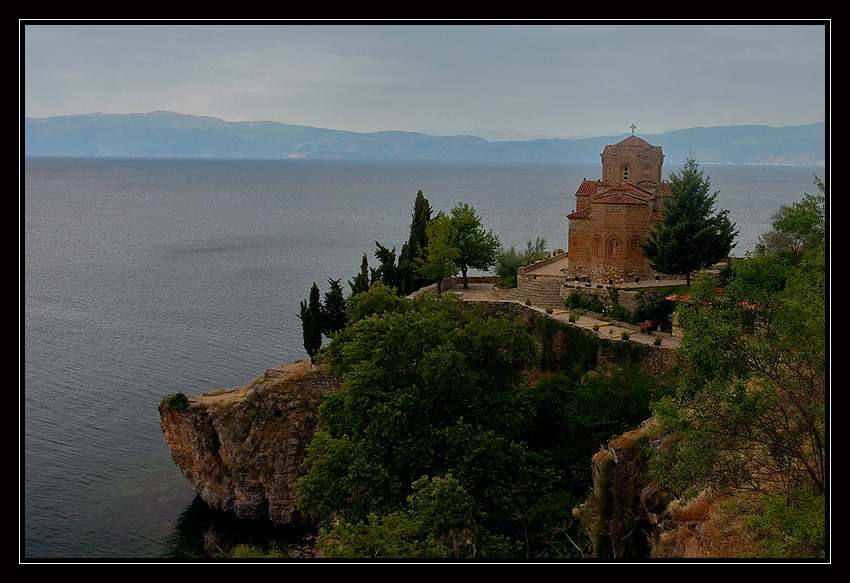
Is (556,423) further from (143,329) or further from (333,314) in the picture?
(143,329)

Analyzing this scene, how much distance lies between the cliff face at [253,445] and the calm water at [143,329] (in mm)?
1713

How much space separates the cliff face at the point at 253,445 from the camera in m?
37.0

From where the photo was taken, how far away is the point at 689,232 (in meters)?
37.8

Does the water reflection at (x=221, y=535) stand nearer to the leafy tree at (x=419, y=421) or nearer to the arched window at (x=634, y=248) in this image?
the leafy tree at (x=419, y=421)

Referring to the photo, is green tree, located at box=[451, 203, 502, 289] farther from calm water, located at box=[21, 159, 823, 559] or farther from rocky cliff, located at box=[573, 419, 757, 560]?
rocky cliff, located at box=[573, 419, 757, 560]

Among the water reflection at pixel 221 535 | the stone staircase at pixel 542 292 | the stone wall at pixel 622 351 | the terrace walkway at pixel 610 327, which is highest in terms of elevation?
the stone staircase at pixel 542 292

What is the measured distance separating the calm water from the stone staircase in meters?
17.6

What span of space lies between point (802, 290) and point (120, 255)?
88827 millimetres

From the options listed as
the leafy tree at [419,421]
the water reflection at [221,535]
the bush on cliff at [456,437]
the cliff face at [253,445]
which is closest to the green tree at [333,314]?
the cliff face at [253,445]

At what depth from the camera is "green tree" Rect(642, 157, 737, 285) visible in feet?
123

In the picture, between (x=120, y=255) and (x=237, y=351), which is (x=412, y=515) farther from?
(x=120, y=255)

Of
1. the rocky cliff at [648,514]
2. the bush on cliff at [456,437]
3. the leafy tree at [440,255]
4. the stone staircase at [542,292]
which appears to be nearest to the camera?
the rocky cliff at [648,514]

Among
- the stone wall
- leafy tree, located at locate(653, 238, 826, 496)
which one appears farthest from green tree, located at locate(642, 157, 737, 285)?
leafy tree, located at locate(653, 238, 826, 496)
